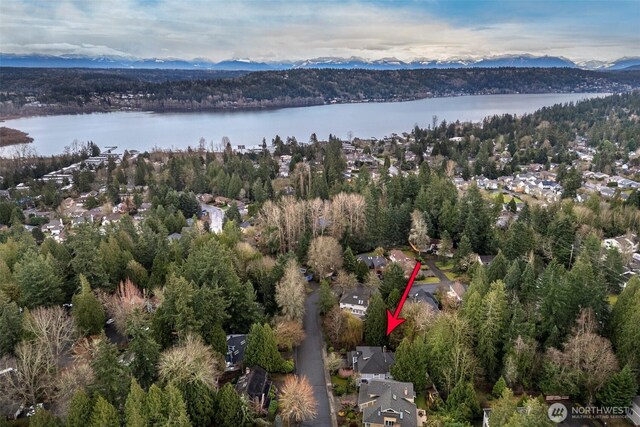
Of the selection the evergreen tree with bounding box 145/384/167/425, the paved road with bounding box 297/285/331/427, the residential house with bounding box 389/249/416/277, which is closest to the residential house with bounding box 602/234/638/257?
the residential house with bounding box 389/249/416/277

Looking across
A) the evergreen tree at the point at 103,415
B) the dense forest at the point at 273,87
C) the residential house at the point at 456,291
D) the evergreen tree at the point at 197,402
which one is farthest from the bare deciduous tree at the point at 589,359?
the dense forest at the point at 273,87

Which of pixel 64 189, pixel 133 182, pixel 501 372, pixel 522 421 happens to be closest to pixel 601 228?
pixel 501 372

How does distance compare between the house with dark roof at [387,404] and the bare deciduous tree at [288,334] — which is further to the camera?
the bare deciduous tree at [288,334]

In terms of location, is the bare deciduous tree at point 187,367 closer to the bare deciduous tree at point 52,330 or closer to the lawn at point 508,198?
the bare deciduous tree at point 52,330

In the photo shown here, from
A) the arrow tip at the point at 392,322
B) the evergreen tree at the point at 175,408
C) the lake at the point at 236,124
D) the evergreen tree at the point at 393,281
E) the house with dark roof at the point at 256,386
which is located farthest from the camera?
the lake at the point at 236,124

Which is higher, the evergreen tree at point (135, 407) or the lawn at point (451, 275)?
the evergreen tree at point (135, 407)

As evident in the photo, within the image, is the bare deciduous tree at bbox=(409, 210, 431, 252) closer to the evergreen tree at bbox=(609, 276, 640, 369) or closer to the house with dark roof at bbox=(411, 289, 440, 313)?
the house with dark roof at bbox=(411, 289, 440, 313)

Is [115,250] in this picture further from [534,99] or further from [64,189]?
[534,99]

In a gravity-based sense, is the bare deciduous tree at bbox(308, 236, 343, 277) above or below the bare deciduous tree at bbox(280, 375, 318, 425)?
above

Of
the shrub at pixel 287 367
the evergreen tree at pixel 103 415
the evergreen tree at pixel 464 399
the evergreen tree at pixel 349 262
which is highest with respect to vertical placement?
the evergreen tree at pixel 103 415
